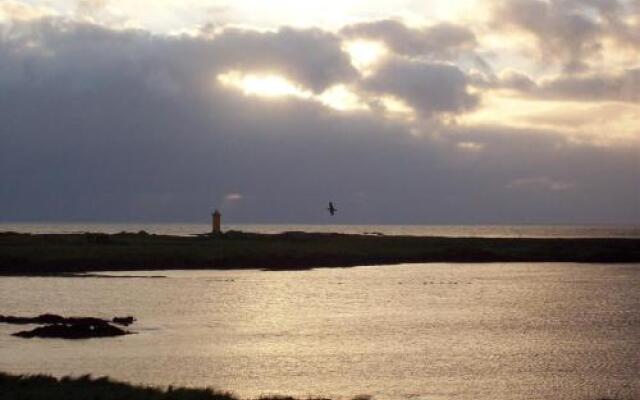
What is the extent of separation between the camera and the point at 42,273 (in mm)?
73750

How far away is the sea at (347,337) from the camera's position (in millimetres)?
29188

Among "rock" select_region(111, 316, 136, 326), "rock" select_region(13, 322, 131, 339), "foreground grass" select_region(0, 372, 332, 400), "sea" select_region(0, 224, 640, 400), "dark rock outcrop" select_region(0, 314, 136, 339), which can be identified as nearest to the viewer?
"foreground grass" select_region(0, 372, 332, 400)

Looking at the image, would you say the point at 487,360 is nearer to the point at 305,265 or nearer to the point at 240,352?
the point at 240,352

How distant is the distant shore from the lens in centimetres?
8188

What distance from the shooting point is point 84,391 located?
74.3 ft

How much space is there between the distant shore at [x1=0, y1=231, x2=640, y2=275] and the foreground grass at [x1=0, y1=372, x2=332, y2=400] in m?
52.1

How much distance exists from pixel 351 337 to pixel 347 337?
183 millimetres

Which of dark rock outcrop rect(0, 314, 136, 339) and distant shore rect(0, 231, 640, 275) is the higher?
distant shore rect(0, 231, 640, 275)

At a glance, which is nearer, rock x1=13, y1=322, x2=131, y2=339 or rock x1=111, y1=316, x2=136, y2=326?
rock x1=13, y1=322, x2=131, y2=339

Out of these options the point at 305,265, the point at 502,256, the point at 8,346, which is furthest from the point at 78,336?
the point at 502,256

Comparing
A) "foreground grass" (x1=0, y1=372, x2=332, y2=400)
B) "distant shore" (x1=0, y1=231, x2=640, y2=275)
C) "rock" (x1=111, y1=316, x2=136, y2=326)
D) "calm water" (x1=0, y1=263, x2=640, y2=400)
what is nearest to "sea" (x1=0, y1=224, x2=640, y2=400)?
"calm water" (x1=0, y1=263, x2=640, y2=400)

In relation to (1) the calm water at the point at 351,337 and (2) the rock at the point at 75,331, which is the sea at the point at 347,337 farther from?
(2) the rock at the point at 75,331

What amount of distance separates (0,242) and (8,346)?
63841mm

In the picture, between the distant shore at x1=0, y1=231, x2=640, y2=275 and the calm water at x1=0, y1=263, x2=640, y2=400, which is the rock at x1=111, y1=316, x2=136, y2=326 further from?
the distant shore at x1=0, y1=231, x2=640, y2=275
